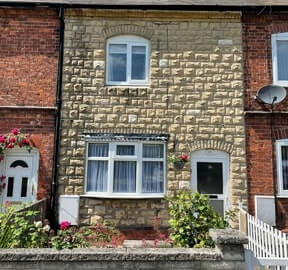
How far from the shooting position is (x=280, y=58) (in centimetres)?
903

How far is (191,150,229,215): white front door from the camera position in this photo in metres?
8.45

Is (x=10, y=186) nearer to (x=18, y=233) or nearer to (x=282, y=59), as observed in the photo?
(x=18, y=233)

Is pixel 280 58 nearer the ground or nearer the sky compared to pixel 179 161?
nearer the sky

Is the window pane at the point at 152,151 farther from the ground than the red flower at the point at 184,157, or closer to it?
farther from the ground

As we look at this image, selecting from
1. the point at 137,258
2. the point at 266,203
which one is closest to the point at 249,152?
the point at 266,203

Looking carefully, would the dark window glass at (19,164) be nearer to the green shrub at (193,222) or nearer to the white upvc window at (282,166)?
the green shrub at (193,222)

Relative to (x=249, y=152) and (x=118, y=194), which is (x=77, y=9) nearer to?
(x=118, y=194)

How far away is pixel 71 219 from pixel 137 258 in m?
4.95

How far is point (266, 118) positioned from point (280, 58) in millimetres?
1959

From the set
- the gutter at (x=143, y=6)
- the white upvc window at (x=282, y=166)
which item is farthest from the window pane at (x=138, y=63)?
the white upvc window at (x=282, y=166)

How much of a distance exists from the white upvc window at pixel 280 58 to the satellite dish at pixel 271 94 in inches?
21.9

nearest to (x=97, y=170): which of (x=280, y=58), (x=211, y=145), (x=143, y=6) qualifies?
(x=211, y=145)

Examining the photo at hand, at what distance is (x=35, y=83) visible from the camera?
869 centimetres

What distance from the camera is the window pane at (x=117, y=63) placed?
8.94 meters
